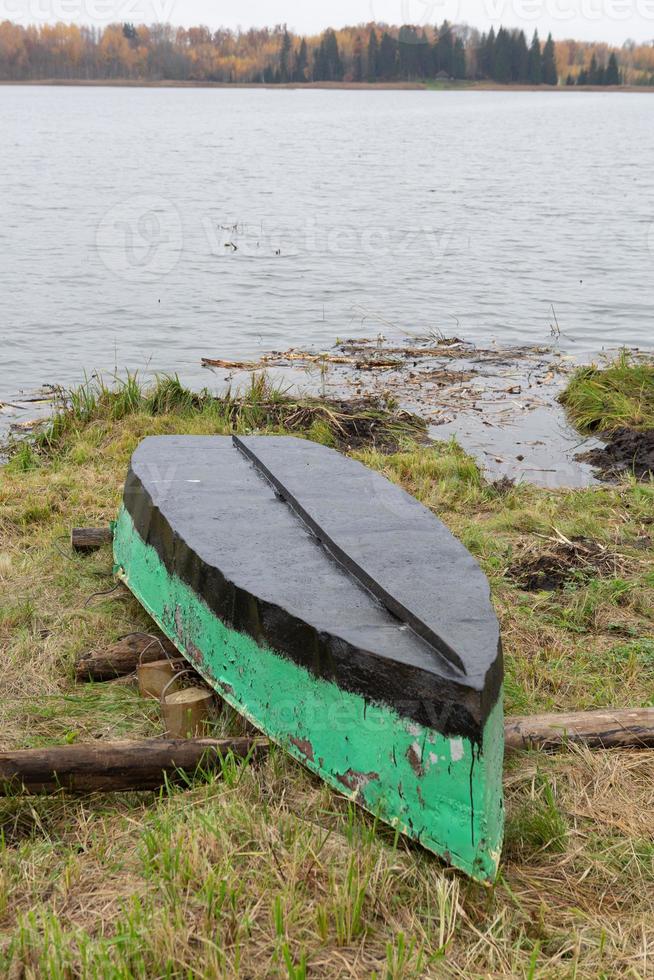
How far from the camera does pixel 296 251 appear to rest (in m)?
17.4

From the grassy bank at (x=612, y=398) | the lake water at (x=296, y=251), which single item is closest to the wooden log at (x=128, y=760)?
the grassy bank at (x=612, y=398)

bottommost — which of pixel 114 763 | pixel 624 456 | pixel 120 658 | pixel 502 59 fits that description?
pixel 624 456

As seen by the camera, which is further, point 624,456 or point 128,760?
point 624,456

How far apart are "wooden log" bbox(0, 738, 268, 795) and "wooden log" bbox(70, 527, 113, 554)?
2.11m

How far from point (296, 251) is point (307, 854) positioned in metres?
15.6

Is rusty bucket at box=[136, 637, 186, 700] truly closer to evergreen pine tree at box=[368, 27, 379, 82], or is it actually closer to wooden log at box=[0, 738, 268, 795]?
wooden log at box=[0, 738, 268, 795]

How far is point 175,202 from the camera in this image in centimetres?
2219

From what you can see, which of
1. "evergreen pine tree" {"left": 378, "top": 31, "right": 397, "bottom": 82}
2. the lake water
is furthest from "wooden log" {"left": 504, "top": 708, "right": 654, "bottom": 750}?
"evergreen pine tree" {"left": 378, "top": 31, "right": 397, "bottom": 82}

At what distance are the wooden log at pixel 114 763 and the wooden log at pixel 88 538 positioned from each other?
2112 millimetres

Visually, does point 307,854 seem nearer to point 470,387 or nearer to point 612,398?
point 612,398

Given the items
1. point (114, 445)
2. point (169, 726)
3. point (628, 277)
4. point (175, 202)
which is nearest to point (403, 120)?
point (175, 202)

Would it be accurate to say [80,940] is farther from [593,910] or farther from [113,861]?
[593,910]

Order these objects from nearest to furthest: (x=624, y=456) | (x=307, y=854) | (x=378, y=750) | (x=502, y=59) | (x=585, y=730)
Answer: (x=307, y=854)
(x=378, y=750)
(x=585, y=730)
(x=624, y=456)
(x=502, y=59)

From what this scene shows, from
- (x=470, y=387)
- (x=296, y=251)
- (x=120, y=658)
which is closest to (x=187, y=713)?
(x=120, y=658)
